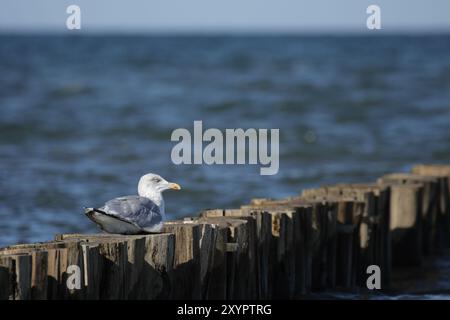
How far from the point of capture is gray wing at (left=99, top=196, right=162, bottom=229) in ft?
29.7

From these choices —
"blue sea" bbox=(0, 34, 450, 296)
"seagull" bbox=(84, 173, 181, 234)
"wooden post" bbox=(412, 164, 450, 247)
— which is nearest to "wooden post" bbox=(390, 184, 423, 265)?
"wooden post" bbox=(412, 164, 450, 247)

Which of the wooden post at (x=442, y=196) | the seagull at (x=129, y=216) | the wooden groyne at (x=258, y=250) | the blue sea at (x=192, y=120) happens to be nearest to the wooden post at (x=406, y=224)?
the wooden groyne at (x=258, y=250)

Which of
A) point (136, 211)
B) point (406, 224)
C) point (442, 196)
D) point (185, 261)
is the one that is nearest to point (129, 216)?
point (136, 211)

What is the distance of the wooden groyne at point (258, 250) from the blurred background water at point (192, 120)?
333cm

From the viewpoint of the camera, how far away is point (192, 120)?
29.9 meters

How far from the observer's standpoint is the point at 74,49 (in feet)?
215

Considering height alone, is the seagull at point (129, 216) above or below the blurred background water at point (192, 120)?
below

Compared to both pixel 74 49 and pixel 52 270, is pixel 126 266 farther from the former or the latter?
pixel 74 49

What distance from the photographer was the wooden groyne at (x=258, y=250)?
8242 millimetres

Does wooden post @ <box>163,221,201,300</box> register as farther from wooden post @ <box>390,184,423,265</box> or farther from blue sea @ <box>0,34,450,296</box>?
wooden post @ <box>390,184,423,265</box>

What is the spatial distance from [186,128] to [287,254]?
1732 cm

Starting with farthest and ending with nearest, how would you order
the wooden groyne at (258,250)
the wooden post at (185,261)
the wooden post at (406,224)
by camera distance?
the wooden post at (406,224), the wooden post at (185,261), the wooden groyne at (258,250)

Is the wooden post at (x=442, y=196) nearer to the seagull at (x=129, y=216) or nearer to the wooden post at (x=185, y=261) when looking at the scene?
the wooden post at (x=185, y=261)

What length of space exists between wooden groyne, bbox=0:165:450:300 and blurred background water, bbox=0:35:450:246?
10.9ft
